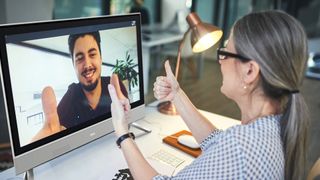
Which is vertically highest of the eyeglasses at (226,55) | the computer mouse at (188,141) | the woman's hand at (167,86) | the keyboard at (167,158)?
the eyeglasses at (226,55)

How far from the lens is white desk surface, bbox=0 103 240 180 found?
41.8 inches

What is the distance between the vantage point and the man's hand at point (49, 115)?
0.96 m

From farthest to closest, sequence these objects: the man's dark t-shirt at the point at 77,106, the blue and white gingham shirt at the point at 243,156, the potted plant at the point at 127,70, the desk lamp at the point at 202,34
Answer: the desk lamp at the point at 202,34
the potted plant at the point at 127,70
the man's dark t-shirt at the point at 77,106
the blue and white gingham shirt at the point at 243,156

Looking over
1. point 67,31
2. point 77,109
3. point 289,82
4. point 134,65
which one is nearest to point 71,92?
point 77,109

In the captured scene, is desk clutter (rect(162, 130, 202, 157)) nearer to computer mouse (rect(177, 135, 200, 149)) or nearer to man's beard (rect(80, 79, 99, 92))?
computer mouse (rect(177, 135, 200, 149))

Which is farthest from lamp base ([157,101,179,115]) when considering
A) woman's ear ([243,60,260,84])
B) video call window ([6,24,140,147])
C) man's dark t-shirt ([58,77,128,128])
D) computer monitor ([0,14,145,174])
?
woman's ear ([243,60,260,84])

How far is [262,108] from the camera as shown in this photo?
874mm

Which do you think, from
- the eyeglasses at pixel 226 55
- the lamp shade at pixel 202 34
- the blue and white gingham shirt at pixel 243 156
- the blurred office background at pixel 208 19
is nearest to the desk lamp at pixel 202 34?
the lamp shade at pixel 202 34

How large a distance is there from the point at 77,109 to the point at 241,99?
0.56 meters

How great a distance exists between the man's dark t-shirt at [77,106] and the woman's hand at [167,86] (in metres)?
0.20

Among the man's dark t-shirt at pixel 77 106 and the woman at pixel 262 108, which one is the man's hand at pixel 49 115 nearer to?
the man's dark t-shirt at pixel 77 106

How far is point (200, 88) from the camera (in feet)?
14.8

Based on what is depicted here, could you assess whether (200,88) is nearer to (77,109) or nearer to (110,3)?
(110,3)

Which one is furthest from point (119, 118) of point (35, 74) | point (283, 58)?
point (283, 58)
